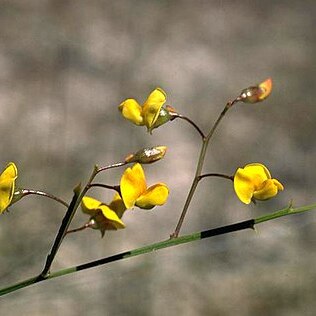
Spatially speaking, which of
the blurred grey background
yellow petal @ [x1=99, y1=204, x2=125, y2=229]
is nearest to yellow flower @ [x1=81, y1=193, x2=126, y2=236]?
yellow petal @ [x1=99, y1=204, x2=125, y2=229]

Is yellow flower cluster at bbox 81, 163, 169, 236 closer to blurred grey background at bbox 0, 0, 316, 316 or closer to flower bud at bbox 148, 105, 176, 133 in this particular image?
flower bud at bbox 148, 105, 176, 133

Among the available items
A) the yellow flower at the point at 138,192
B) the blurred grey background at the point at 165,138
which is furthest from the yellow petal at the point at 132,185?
the blurred grey background at the point at 165,138

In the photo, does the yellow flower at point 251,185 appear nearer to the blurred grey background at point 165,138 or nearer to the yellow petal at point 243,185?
the yellow petal at point 243,185

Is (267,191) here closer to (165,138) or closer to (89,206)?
(89,206)

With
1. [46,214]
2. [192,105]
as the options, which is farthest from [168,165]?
[46,214]

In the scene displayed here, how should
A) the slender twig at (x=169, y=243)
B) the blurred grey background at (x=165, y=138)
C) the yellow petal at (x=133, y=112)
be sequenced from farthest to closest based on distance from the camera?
the blurred grey background at (x=165, y=138), the yellow petal at (x=133, y=112), the slender twig at (x=169, y=243)

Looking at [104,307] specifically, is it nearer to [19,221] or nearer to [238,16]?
[19,221]

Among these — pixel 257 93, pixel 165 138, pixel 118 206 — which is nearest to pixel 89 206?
pixel 118 206
